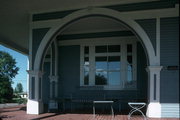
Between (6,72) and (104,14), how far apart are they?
47.8ft

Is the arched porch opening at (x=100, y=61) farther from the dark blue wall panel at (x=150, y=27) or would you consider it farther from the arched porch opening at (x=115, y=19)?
the dark blue wall panel at (x=150, y=27)

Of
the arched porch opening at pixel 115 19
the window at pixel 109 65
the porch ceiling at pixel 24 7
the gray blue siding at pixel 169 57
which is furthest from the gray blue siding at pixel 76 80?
the porch ceiling at pixel 24 7

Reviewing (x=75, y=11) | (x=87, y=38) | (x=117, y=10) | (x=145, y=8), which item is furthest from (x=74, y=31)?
(x=145, y=8)

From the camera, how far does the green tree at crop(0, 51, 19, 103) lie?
553 inches

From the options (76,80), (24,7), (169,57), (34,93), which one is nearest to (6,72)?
(76,80)

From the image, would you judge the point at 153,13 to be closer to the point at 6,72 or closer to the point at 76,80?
the point at 76,80

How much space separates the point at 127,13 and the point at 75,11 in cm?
169

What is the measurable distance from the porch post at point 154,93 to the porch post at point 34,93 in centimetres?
358

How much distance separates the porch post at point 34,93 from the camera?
615cm

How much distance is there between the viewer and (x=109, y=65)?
814 cm

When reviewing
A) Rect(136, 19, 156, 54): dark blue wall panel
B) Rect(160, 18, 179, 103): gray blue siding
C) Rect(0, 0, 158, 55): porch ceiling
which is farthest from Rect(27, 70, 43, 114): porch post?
Rect(160, 18, 179, 103): gray blue siding

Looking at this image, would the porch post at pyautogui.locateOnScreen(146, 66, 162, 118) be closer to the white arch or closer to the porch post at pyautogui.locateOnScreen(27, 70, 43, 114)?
the white arch

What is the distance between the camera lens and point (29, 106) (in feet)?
20.3

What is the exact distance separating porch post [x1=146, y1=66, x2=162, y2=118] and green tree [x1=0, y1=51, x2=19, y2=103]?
11.3 m
